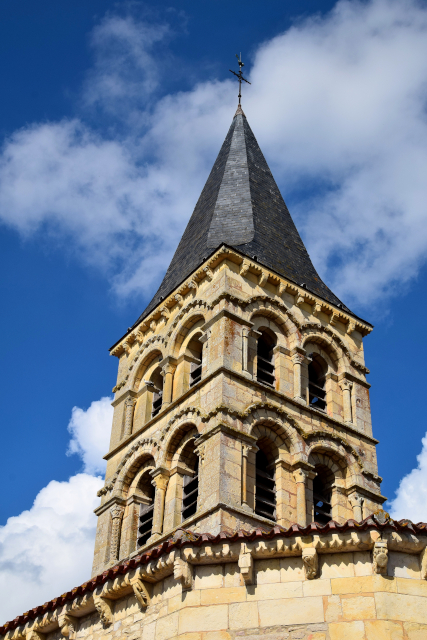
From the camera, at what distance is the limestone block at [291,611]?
34.6 ft

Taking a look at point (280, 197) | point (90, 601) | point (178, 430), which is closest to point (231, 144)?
point (280, 197)

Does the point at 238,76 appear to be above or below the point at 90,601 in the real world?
above

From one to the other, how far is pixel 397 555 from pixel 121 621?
3852mm

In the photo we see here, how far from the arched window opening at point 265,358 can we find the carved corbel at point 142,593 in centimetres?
958

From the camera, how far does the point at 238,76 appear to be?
3369cm

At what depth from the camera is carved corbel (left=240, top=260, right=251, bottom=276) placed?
2231cm

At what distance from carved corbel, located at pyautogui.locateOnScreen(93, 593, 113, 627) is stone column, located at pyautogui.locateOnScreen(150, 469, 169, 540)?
260 inches

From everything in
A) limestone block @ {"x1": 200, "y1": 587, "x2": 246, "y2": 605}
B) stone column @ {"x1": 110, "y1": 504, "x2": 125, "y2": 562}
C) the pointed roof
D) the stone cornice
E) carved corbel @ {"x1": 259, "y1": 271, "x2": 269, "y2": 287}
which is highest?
the pointed roof

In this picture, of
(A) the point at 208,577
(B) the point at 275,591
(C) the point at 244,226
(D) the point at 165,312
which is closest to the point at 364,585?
(B) the point at 275,591

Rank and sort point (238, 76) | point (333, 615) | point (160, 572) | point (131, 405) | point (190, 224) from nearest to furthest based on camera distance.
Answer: point (333, 615), point (160, 572), point (131, 405), point (190, 224), point (238, 76)

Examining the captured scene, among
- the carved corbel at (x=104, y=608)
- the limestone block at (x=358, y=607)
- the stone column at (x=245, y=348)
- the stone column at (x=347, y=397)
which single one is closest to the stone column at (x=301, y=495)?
the stone column at (x=245, y=348)

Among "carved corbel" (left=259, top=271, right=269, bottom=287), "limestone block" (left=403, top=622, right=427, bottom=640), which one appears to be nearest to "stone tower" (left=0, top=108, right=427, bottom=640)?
"limestone block" (left=403, top=622, right=427, bottom=640)

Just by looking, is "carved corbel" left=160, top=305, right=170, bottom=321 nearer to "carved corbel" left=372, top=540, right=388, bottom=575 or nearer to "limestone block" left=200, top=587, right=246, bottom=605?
"limestone block" left=200, top=587, right=246, bottom=605

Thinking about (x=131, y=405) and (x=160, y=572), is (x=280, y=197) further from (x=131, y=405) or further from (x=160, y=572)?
(x=160, y=572)
